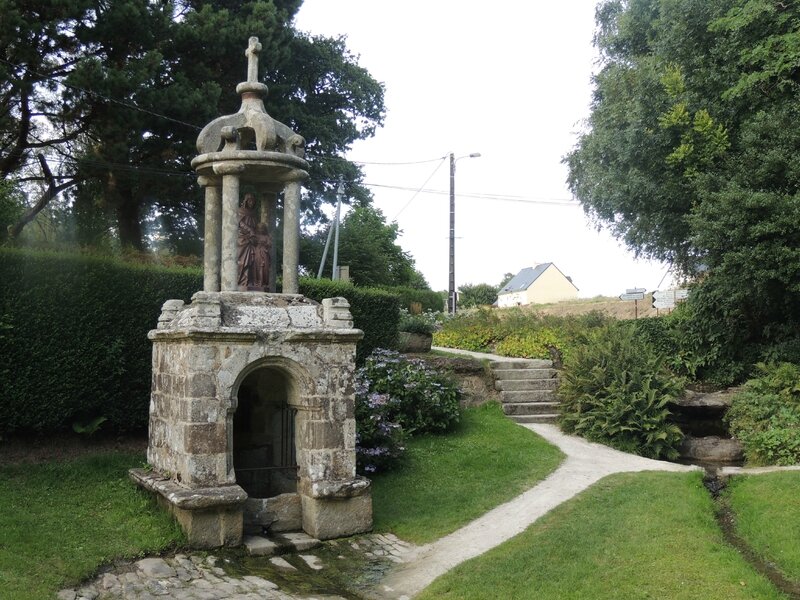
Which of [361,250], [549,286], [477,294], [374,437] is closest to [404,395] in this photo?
[374,437]

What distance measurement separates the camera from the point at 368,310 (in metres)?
14.1

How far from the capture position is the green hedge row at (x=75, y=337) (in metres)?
9.31

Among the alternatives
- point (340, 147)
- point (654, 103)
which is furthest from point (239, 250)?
point (340, 147)

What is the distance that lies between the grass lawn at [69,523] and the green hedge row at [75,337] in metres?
0.81

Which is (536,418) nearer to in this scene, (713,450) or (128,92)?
(713,450)

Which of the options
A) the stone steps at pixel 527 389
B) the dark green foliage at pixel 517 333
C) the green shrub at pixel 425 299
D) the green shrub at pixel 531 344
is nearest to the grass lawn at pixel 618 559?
the stone steps at pixel 527 389

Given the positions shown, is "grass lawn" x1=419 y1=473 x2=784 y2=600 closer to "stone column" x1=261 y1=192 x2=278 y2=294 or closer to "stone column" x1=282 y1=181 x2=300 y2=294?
"stone column" x1=282 y1=181 x2=300 y2=294

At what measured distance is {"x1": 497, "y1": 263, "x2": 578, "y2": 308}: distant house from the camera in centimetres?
5122

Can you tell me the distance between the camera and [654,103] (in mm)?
14859

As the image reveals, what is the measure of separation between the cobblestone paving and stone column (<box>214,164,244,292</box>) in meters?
3.05

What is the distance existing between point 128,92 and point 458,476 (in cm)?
1104

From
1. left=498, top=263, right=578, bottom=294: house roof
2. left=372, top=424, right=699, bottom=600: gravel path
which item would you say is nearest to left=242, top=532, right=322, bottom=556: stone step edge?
left=372, top=424, right=699, bottom=600: gravel path

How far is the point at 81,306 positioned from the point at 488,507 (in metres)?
6.10

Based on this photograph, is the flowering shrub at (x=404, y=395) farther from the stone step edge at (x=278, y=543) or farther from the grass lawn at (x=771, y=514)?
the grass lawn at (x=771, y=514)
